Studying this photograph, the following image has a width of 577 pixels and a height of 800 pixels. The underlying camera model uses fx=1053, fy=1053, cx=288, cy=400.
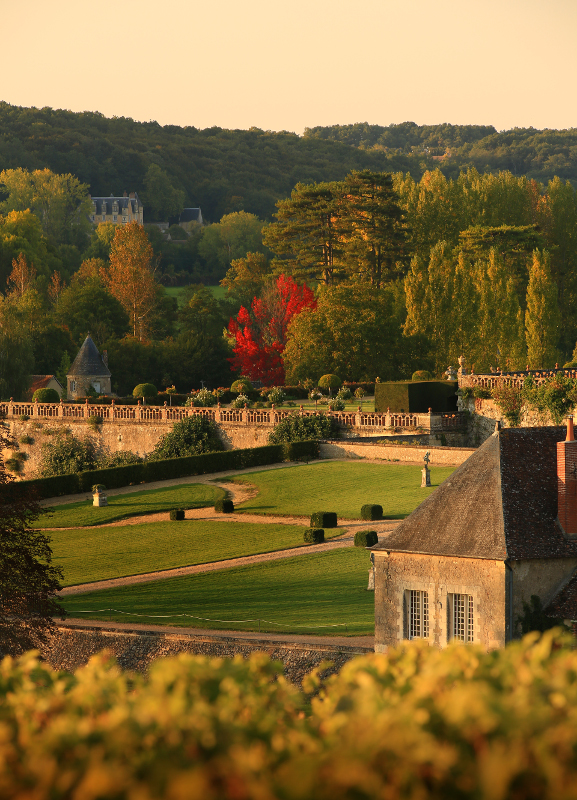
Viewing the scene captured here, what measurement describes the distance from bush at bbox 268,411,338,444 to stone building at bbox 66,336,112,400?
2823cm

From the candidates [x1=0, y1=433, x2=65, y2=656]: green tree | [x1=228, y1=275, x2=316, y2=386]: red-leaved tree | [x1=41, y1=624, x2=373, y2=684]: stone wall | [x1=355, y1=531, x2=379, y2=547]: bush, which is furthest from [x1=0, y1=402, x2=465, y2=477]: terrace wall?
[x1=0, y1=433, x2=65, y2=656]: green tree

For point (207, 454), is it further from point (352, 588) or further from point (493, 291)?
point (493, 291)

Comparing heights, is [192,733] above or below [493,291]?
below

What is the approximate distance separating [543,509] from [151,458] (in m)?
37.0

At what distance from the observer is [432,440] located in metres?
51.5

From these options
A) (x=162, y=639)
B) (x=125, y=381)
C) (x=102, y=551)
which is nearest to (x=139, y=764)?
(x=162, y=639)

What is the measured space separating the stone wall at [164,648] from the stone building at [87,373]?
50.3 metres

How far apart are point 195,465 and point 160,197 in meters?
139

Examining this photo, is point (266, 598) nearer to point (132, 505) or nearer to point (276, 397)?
point (132, 505)

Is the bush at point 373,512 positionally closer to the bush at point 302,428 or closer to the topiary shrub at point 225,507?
the topiary shrub at point 225,507

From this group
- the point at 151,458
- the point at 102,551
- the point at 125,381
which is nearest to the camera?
the point at 102,551

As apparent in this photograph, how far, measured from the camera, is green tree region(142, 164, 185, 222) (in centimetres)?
18438

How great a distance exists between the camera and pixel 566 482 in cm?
2323

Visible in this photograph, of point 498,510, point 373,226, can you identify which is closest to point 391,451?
point 498,510
